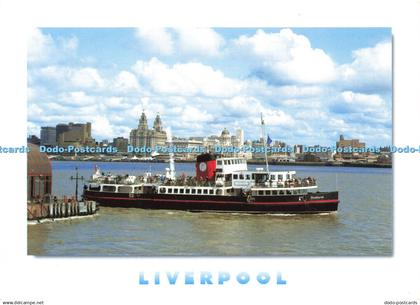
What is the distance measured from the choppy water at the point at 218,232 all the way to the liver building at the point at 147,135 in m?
1.25

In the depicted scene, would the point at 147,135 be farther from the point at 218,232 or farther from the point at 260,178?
the point at 260,178

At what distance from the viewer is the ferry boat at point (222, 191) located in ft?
61.3

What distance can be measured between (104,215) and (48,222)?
3170 millimetres

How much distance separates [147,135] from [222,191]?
816 cm

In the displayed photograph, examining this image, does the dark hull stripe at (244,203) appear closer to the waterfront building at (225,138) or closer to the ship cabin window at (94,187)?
the ship cabin window at (94,187)

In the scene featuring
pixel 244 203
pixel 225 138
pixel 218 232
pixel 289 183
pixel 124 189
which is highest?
pixel 225 138

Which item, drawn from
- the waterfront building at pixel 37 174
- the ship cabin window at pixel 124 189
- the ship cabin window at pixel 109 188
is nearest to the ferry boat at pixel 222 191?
the ship cabin window at pixel 124 189

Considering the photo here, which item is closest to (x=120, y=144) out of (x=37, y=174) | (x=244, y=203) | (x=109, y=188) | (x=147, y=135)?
(x=147, y=135)

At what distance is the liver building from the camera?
36.8ft

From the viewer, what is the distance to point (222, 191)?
19344 mm

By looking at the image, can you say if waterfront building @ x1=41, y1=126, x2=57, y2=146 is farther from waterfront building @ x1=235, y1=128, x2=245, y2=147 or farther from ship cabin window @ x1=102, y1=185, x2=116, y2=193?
ship cabin window @ x1=102, y1=185, x2=116, y2=193

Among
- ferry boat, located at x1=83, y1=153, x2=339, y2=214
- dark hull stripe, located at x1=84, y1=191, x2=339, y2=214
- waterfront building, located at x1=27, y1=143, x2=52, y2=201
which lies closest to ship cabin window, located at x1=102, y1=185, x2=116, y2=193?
ferry boat, located at x1=83, y1=153, x2=339, y2=214
